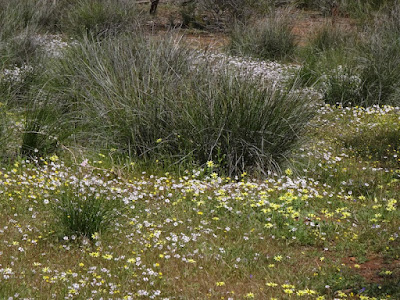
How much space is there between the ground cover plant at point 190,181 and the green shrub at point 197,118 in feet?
0.06

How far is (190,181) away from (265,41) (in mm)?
7565

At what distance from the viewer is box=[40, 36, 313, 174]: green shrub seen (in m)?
6.63

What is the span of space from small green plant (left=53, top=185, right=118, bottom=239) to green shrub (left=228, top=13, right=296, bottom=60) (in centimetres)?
810

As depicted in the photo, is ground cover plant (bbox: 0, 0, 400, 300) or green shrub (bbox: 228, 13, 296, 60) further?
green shrub (bbox: 228, 13, 296, 60)

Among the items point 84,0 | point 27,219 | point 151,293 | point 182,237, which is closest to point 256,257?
point 182,237

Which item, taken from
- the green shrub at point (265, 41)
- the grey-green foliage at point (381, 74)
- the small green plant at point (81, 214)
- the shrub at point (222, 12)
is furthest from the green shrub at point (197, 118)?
the shrub at point (222, 12)

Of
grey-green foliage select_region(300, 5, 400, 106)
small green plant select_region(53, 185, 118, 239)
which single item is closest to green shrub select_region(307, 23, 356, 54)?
grey-green foliage select_region(300, 5, 400, 106)

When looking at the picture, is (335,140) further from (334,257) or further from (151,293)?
(151,293)

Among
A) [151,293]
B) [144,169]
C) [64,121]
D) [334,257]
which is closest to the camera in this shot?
[151,293]

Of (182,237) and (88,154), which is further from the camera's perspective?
A: (88,154)

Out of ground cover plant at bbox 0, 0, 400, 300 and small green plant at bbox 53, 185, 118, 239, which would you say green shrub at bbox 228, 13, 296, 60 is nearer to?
ground cover plant at bbox 0, 0, 400, 300

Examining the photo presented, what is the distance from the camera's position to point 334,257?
489cm

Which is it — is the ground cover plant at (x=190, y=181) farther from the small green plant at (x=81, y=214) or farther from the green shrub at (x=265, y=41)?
the green shrub at (x=265, y=41)

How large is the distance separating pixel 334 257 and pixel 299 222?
21.2 inches
